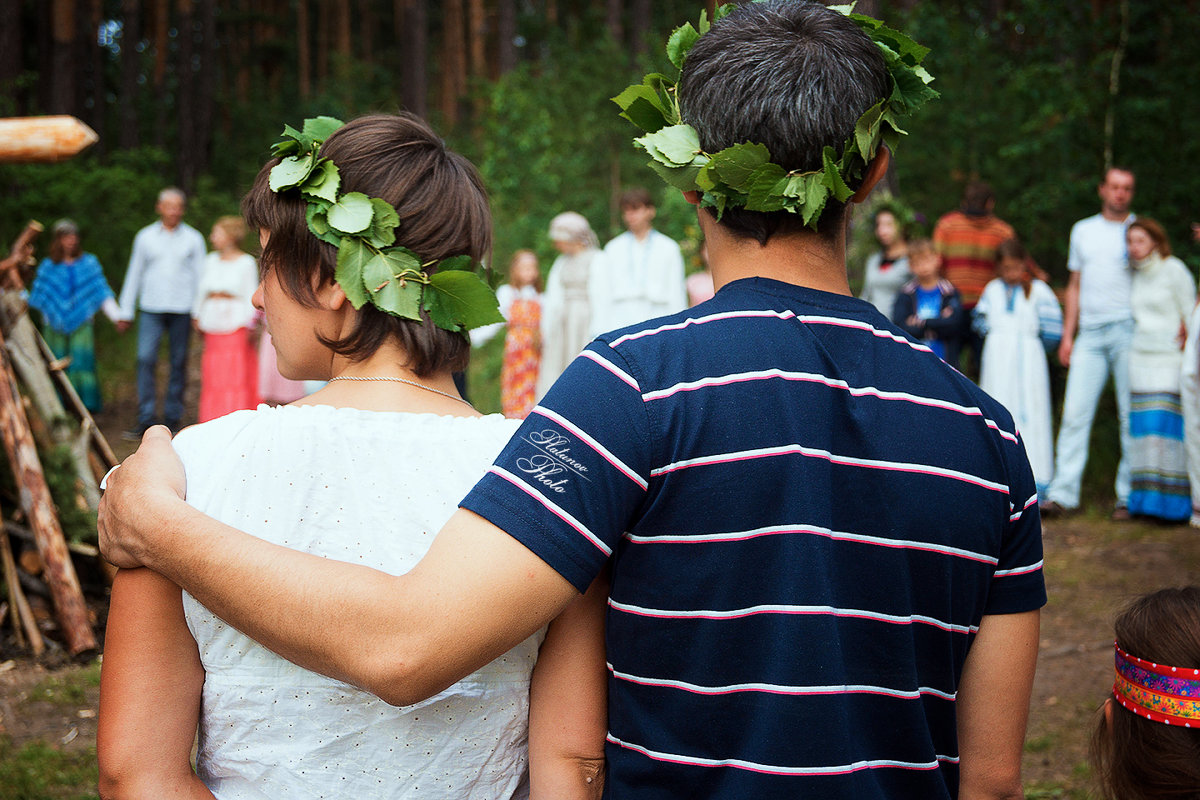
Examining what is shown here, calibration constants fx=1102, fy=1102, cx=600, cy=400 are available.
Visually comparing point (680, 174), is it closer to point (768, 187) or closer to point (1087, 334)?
point (768, 187)

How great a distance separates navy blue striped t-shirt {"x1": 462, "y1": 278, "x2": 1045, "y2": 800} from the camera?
1.29m

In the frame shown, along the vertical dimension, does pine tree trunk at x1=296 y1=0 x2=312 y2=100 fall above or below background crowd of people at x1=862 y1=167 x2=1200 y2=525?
above

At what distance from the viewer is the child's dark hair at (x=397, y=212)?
1.75 metres

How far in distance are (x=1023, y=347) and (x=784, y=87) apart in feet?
25.1

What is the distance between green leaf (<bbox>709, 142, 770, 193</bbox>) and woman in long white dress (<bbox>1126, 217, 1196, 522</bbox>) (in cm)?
753

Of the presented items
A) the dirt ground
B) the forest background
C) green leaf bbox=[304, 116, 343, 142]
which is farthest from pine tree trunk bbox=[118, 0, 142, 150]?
green leaf bbox=[304, 116, 343, 142]

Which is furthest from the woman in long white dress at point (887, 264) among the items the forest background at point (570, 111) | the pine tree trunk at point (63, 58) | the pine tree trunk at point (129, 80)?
the pine tree trunk at point (129, 80)

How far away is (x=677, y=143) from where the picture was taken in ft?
4.98

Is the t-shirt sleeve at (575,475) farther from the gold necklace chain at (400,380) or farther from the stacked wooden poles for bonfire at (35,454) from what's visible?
the stacked wooden poles for bonfire at (35,454)

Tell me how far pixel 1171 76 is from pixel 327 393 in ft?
33.3

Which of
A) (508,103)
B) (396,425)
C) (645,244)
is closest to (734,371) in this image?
(396,425)

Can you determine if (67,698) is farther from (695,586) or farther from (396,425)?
(695,586)

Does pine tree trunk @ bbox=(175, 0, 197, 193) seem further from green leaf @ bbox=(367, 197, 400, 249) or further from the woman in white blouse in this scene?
green leaf @ bbox=(367, 197, 400, 249)

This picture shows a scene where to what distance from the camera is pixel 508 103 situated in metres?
17.1
